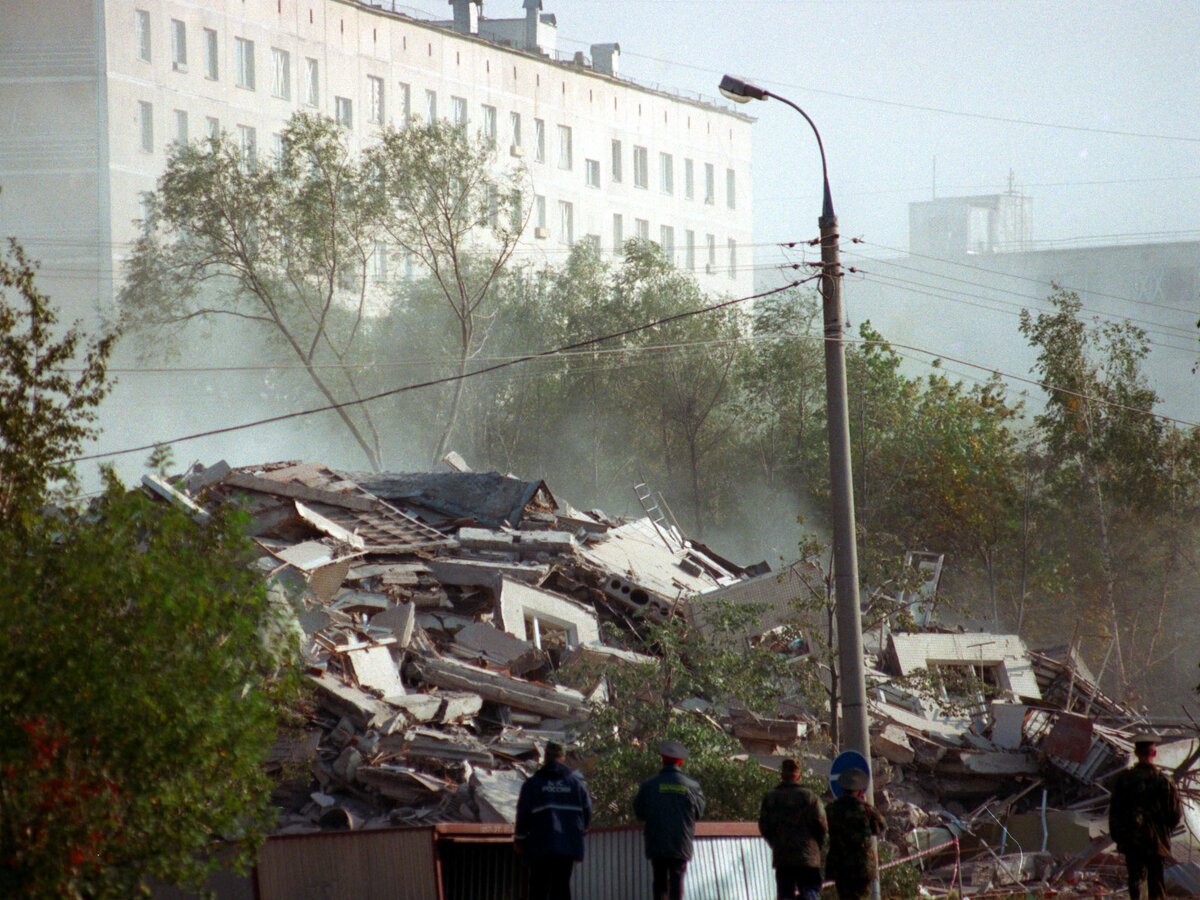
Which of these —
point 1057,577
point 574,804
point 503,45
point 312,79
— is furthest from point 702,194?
point 574,804

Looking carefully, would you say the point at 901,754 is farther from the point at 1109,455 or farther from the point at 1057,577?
the point at 1057,577

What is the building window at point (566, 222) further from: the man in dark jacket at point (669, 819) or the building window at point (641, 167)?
the man in dark jacket at point (669, 819)

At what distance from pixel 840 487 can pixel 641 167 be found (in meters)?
64.0

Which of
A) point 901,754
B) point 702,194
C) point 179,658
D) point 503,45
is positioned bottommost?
point 901,754

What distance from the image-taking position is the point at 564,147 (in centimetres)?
7125

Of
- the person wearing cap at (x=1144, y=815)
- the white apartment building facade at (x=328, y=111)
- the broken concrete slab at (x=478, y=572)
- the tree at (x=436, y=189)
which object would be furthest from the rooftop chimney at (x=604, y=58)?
the person wearing cap at (x=1144, y=815)

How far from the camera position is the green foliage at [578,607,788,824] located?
42.8ft

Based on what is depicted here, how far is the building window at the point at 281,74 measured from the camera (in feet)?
195

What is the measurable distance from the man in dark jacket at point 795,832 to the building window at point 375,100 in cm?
5698

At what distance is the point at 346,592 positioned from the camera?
2005 centimetres

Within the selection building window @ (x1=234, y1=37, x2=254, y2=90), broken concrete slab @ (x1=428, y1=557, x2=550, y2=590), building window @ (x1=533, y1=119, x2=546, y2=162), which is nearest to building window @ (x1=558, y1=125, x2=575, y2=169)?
building window @ (x1=533, y1=119, x2=546, y2=162)

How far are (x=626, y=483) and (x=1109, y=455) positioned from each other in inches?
892

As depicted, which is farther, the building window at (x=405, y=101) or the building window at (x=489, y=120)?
the building window at (x=489, y=120)

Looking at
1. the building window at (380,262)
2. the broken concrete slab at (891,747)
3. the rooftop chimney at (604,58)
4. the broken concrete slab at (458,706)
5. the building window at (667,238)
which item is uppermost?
the rooftop chimney at (604,58)
